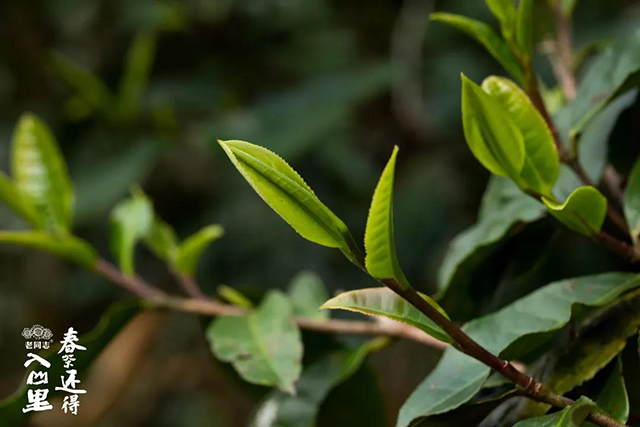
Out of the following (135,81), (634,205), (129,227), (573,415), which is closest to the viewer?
(573,415)

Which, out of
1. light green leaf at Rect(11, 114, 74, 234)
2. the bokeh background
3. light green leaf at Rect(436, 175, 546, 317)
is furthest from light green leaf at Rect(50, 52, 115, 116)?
light green leaf at Rect(436, 175, 546, 317)

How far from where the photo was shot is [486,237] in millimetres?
491

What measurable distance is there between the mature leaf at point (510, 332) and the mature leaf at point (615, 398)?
0.12 ft

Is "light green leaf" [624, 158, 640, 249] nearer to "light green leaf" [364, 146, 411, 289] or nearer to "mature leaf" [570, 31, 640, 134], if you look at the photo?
"mature leaf" [570, 31, 640, 134]

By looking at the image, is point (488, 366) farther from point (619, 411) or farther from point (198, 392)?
point (198, 392)

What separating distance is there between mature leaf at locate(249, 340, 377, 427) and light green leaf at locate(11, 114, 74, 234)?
0.25 m

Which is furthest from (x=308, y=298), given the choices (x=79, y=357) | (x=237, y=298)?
(x=79, y=357)

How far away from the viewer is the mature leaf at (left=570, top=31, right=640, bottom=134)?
1.45ft

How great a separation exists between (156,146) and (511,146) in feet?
3.37

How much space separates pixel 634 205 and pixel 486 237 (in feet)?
0.33

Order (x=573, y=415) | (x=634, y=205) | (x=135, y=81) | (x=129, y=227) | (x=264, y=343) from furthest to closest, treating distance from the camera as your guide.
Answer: (x=135, y=81) < (x=129, y=227) < (x=264, y=343) < (x=634, y=205) < (x=573, y=415)

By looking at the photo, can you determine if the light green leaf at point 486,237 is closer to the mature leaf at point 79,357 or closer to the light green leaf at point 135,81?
the mature leaf at point 79,357

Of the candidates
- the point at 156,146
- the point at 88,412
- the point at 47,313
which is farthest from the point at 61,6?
the point at 88,412

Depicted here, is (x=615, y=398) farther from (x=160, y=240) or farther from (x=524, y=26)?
(x=160, y=240)
